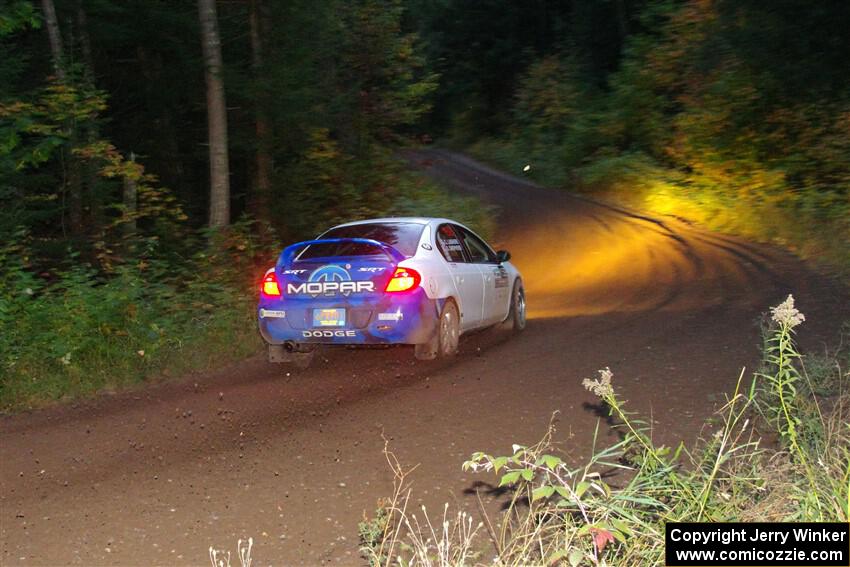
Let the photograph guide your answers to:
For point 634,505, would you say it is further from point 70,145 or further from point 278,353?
point 70,145

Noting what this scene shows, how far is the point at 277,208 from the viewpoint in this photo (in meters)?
18.1

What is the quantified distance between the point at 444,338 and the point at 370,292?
118 centimetres

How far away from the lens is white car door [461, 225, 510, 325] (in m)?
11.3

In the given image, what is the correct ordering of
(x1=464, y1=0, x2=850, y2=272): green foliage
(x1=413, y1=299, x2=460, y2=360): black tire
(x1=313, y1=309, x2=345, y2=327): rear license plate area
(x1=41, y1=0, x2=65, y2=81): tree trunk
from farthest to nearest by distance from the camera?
(x1=464, y1=0, x2=850, y2=272): green foliage, (x1=41, y1=0, x2=65, y2=81): tree trunk, (x1=413, y1=299, x2=460, y2=360): black tire, (x1=313, y1=309, x2=345, y2=327): rear license plate area

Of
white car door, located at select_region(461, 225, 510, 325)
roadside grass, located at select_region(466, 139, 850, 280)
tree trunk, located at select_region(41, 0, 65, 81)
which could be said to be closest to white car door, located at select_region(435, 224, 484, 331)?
white car door, located at select_region(461, 225, 510, 325)

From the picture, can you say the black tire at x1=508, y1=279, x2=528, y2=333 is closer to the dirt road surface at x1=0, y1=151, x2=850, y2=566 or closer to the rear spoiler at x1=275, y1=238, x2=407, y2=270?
the dirt road surface at x1=0, y1=151, x2=850, y2=566

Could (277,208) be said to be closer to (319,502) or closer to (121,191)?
(121,191)

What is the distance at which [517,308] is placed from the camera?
12.4 m

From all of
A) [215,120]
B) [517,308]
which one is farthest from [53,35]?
[517,308]

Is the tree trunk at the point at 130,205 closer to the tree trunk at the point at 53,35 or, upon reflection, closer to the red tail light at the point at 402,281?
the tree trunk at the point at 53,35

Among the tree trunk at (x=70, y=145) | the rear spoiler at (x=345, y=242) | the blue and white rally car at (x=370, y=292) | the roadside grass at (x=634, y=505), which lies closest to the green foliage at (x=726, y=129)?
the blue and white rally car at (x=370, y=292)

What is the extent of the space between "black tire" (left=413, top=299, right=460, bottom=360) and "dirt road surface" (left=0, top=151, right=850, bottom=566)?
18 cm

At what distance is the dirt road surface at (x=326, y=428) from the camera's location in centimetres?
516

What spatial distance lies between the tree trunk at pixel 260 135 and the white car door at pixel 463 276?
7084 mm
